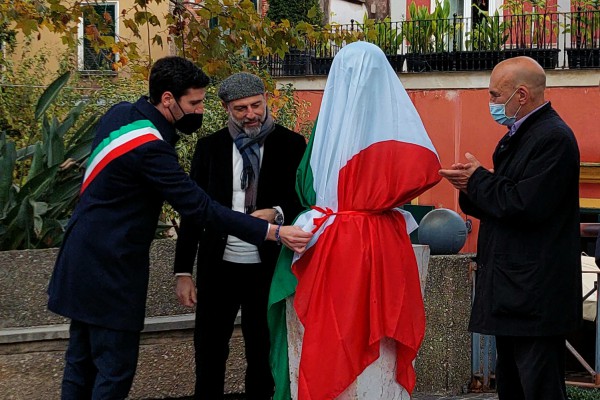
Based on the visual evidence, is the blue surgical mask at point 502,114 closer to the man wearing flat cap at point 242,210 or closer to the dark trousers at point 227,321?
the man wearing flat cap at point 242,210

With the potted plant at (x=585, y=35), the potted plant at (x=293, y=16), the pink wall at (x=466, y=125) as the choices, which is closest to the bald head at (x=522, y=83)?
the potted plant at (x=585, y=35)

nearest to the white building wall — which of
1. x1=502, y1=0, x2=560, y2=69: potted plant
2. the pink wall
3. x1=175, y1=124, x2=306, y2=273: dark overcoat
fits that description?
the pink wall

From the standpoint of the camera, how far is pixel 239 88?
5.99 m

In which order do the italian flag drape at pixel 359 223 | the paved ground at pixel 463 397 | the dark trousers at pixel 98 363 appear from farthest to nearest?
the paved ground at pixel 463 397 < the italian flag drape at pixel 359 223 < the dark trousers at pixel 98 363

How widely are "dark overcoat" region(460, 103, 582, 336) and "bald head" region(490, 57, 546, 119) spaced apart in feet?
0.21

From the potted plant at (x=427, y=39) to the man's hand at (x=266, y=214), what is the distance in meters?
18.1

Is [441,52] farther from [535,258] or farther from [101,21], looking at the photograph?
[535,258]

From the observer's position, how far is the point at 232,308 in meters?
6.23

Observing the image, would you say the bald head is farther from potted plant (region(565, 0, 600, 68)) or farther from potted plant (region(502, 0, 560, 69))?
potted plant (region(502, 0, 560, 69))

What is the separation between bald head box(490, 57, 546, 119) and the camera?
5.68 m

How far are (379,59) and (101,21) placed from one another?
499cm

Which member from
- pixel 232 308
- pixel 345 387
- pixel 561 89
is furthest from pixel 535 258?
pixel 561 89

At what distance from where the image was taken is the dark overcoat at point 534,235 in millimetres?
5480

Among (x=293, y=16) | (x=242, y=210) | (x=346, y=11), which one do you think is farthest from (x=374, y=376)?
(x=346, y=11)
